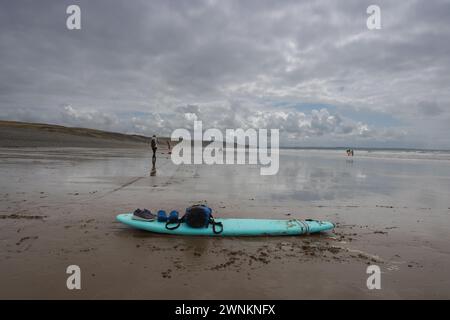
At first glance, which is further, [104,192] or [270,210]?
[104,192]

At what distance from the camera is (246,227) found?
605cm

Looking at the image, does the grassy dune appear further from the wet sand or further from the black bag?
the black bag

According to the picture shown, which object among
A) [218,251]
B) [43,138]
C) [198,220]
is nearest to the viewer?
[218,251]

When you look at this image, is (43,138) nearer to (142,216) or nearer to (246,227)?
(142,216)

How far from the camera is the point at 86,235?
5547mm

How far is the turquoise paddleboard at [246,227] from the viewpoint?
5852mm

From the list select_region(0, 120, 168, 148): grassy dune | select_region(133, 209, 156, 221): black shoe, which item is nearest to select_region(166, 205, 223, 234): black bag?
select_region(133, 209, 156, 221): black shoe

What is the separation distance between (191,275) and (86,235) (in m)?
2.59

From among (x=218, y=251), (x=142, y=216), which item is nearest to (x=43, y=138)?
(x=142, y=216)

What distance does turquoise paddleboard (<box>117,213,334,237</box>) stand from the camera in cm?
585

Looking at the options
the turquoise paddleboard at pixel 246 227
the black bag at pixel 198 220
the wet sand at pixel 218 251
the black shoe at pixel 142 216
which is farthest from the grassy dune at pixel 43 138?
the black bag at pixel 198 220

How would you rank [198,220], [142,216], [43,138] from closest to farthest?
[198,220], [142,216], [43,138]
